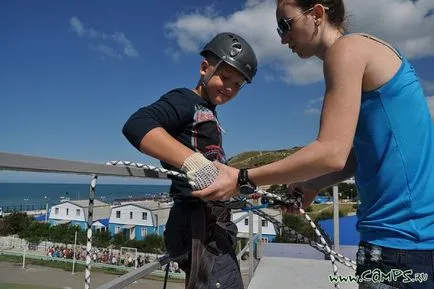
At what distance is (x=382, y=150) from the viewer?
1252 mm

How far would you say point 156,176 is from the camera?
6.16 feet

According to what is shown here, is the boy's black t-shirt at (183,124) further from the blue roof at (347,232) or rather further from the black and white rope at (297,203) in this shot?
the blue roof at (347,232)

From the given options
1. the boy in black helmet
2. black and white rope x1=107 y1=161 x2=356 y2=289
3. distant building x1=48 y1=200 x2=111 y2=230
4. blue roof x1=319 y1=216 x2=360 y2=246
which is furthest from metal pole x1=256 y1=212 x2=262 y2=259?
distant building x1=48 y1=200 x2=111 y2=230

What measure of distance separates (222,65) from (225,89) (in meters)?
0.11

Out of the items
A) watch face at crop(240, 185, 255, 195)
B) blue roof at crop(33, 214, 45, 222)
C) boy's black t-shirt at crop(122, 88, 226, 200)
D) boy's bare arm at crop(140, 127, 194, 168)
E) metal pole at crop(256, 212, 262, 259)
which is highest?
boy's black t-shirt at crop(122, 88, 226, 200)

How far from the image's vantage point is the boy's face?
1879mm

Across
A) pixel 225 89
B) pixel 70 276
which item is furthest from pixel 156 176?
pixel 70 276

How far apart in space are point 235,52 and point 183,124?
454mm

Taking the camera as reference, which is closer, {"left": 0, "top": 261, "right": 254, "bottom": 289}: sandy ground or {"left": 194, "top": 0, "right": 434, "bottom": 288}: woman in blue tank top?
→ {"left": 0, "top": 261, "right": 254, "bottom": 289}: sandy ground

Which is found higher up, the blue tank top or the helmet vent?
the helmet vent

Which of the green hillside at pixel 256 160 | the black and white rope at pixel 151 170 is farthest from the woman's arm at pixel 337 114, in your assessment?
the black and white rope at pixel 151 170

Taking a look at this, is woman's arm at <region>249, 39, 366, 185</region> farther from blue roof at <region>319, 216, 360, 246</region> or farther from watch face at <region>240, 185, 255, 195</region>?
blue roof at <region>319, 216, 360, 246</region>

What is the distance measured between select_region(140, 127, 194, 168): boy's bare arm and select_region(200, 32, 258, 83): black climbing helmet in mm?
577

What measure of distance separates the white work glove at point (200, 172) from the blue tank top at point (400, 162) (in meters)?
0.51
